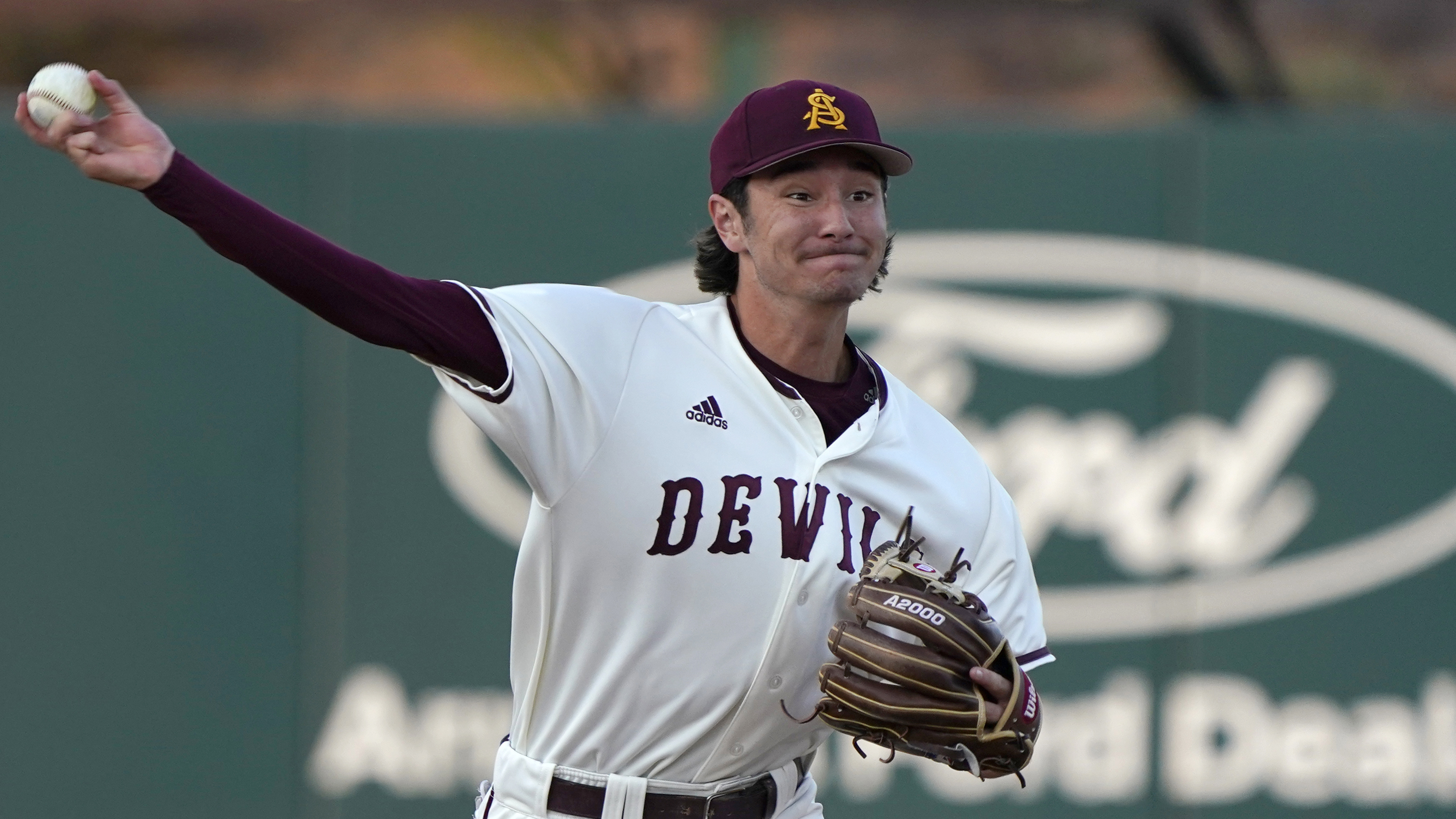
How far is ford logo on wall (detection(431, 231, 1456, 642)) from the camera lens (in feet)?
16.1

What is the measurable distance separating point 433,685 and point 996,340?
209cm

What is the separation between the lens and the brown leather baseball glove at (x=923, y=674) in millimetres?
2369

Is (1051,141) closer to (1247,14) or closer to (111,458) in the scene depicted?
(1247,14)

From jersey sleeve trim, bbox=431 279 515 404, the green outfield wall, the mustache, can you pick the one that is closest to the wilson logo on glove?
the mustache

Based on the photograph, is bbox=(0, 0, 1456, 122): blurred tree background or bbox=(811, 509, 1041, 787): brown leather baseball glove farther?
bbox=(0, 0, 1456, 122): blurred tree background

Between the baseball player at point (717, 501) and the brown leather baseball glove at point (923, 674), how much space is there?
0.04m

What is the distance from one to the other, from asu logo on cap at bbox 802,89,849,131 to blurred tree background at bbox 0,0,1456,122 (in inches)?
262

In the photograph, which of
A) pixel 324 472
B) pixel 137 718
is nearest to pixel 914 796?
pixel 324 472

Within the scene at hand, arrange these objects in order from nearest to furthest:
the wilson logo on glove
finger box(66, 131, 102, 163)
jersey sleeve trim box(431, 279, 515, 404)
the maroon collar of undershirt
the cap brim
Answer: finger box(66, 131, 102, 163)
jersey sleeve trim box(431, 279, 515, 404)
the wilson logo on glove
the cap brim
the maroon collar of undershirt

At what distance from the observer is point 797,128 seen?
8.13 ft

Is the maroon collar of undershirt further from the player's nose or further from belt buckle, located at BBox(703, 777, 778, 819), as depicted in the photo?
belt buckle, located at BBox(703, 777, 778, 819)

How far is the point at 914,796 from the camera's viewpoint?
490cm

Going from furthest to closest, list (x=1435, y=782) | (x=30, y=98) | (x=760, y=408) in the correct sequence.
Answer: (x=1435, y=782)
(x=760, y=408)
(x=30, y=98)

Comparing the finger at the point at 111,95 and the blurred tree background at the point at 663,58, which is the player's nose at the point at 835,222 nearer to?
the finger at the point at 111,95
